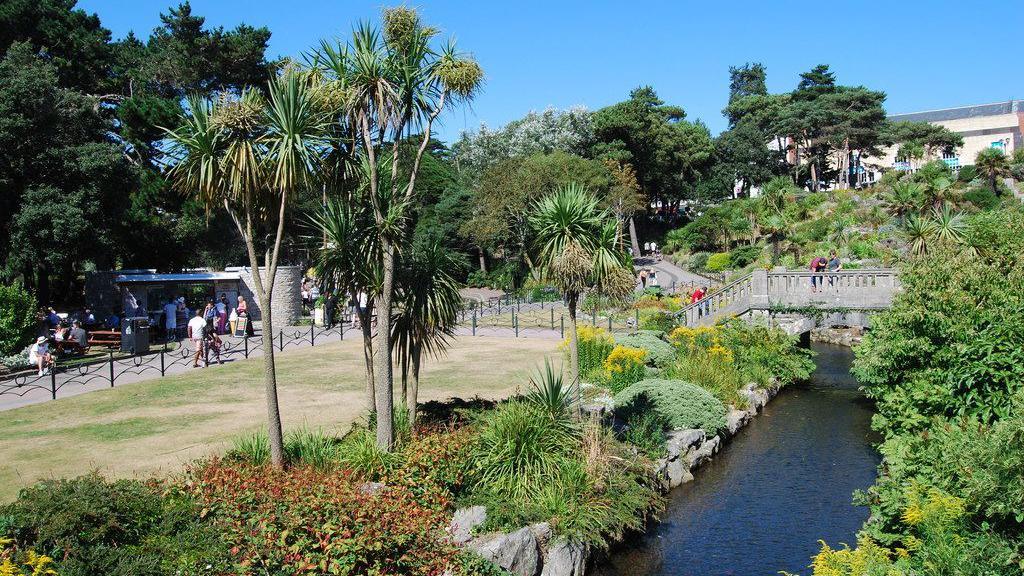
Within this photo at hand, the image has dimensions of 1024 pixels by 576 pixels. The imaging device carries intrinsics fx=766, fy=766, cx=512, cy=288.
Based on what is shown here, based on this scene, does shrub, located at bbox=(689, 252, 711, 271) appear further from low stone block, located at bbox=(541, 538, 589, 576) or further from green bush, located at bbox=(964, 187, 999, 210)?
low stone block, located at bbox=(541, 538, 589, 576)

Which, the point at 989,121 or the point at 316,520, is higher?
the point at 989,121

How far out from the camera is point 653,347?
20.0 metres

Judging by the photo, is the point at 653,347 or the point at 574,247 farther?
the point at 653,347

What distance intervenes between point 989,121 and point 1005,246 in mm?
85351

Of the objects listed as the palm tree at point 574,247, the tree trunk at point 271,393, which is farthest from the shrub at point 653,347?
the tree trunk at point 271,393

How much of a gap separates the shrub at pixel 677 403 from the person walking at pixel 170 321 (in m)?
18.3

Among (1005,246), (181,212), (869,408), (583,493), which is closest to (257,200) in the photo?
(583,493)

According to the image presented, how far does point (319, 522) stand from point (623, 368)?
1036 cm

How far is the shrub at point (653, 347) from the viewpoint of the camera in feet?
64.1

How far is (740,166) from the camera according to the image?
72562 millimetres

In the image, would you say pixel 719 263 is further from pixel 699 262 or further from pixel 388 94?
pixel 388 94

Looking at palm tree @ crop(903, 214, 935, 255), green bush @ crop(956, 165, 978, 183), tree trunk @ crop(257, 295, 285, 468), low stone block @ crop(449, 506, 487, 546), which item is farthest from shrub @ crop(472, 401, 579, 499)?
green bush @ crop(956, 165, 978, 183)

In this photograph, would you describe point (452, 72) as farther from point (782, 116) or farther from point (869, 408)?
point (782, 116)

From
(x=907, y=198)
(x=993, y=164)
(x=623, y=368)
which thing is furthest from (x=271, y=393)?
(x=993, y=164)
